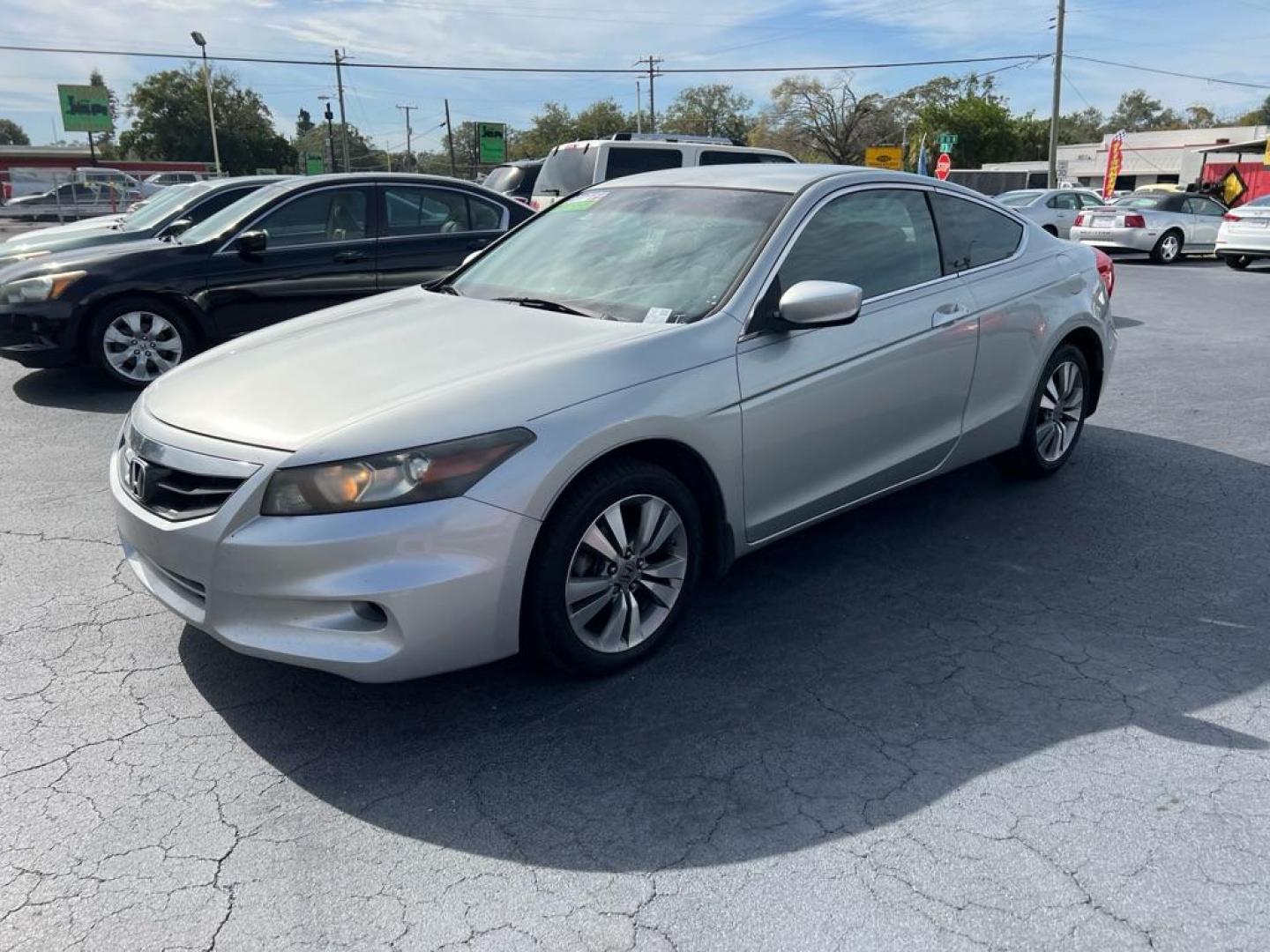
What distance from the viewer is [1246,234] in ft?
59.6

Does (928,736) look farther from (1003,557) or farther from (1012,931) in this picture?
(1003,557)

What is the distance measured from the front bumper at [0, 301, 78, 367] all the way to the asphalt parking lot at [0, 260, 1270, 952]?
3.45 m

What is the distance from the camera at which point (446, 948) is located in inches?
87.6

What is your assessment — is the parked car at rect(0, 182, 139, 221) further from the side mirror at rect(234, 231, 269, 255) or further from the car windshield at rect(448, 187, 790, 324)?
the car windshield at rect(448, 187, 790, 324)

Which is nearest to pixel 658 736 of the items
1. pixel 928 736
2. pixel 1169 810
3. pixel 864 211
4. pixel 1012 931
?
pixel 928 736

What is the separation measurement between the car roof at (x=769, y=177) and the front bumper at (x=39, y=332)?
4.77m

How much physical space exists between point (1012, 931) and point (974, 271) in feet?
10.3

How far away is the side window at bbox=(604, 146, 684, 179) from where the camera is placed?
43.2ft

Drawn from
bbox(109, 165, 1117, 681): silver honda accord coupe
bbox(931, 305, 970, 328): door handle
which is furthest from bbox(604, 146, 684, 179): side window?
bbox(931, 305, 970, 328): door handle

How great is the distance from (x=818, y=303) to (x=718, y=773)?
160 centimetres

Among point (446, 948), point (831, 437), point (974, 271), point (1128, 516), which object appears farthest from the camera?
point (1128, 516)

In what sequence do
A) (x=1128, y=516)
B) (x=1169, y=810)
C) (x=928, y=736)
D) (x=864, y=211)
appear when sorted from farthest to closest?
(x=1128, y=516)
(x=864, y=211)
(x=928, y=736)
(x=1169, y=810)

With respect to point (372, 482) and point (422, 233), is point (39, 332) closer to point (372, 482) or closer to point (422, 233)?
point (422, 233)

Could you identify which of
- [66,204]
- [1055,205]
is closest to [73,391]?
[1055,205]
